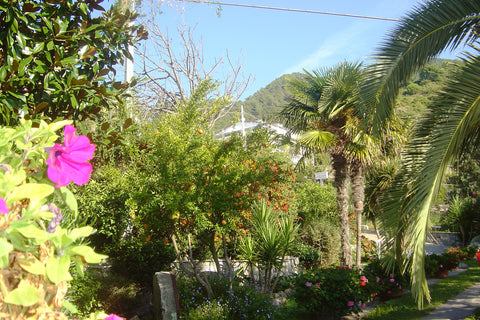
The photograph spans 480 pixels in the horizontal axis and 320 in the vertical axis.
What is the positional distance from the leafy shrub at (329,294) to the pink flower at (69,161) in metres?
7.10

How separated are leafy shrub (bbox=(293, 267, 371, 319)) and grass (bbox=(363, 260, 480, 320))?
0.78 meters

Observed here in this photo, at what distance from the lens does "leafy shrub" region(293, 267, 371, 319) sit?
24.6 feet

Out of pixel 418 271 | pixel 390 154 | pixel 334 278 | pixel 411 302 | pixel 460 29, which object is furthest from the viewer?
pixel 390 154

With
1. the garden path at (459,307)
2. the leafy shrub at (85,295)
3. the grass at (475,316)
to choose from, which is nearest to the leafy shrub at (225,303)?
the leafy shrub at (85,295)

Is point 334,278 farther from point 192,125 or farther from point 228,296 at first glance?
point 192,125

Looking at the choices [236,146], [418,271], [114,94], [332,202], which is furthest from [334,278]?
[332,202]

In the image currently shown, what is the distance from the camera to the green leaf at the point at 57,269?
3.10 ft

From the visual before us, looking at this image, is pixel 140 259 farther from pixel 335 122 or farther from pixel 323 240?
pixel 323 240

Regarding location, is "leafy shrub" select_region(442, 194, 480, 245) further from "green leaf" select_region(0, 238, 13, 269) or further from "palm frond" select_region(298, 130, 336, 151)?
"green leaf" select_region(0, 238, 13, 269)

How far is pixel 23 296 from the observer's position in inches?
34.5

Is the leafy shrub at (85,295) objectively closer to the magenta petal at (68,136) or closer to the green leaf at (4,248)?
the magenta petal at (68,136)

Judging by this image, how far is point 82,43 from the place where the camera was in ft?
10.6

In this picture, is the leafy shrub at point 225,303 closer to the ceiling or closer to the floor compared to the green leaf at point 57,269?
closer to the floor

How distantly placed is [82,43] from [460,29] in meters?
4.44
